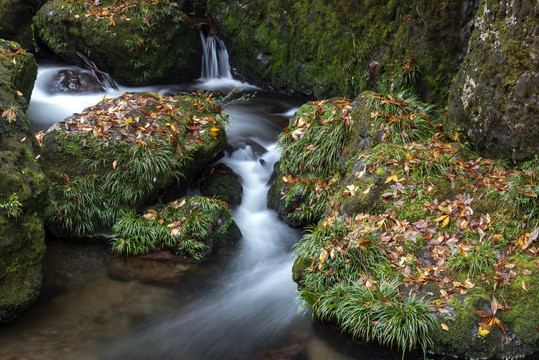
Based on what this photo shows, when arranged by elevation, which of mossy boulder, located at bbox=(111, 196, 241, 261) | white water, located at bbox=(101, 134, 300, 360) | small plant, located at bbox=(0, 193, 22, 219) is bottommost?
white water, located at bbox=(101, 134, 300, 360)

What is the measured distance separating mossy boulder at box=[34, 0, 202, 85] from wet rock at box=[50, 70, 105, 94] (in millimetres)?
523

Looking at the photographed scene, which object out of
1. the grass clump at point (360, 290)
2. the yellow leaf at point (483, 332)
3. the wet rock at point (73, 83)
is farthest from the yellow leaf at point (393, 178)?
the wet rock at point (73, 83)

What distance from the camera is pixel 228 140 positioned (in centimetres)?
843

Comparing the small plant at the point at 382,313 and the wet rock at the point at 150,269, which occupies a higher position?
the small plant at the point at 382,313

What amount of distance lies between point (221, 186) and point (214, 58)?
584 centimetres

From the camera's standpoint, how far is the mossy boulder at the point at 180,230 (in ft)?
20.1

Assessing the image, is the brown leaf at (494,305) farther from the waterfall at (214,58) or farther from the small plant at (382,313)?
the waterfall at (214,58)

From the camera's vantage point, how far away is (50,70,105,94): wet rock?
10.5 meters

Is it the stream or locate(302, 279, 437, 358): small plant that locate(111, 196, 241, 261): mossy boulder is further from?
locate(302, 279, 437, 358): small plant

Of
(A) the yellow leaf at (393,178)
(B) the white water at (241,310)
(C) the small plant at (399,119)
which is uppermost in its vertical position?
(C) the small plant at (399,119)

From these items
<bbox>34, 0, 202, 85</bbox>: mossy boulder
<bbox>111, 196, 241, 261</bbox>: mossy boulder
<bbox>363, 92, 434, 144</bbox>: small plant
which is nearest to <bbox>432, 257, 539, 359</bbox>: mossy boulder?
<bbox>363, 92, 434, 144</bbox>: small plant

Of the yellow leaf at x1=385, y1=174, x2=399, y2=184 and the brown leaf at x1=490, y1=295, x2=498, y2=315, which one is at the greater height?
the yellow leaf at x1=385, y1=174, x2=399, y2=184

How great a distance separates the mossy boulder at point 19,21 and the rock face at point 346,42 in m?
4.85

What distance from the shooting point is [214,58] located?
39.9 ft
